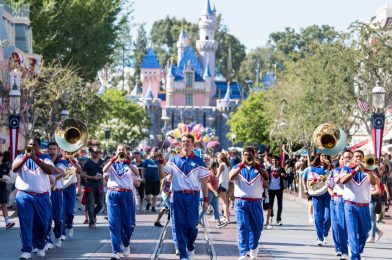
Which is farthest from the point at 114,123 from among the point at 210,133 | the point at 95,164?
the point at 95,164

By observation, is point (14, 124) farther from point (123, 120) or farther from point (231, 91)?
point (231, 91)

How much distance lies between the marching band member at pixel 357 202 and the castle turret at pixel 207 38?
5538 inches

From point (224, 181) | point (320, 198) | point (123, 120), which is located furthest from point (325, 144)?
point (123, 120)

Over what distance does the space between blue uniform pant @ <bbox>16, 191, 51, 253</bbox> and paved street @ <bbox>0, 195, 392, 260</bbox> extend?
0.64 meters

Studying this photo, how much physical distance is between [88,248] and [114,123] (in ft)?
300

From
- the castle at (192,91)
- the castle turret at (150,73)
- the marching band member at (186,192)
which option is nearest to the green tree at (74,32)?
the marching band member at (186,192)

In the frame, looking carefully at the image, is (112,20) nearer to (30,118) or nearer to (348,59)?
(30,118)

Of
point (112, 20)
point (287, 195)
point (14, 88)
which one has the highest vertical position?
point (112, 20)

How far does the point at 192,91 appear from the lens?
529 feet

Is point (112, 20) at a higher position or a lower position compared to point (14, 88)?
higher

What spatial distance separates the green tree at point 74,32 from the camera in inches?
2250

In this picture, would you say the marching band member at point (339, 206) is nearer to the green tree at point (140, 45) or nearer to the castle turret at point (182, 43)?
the castle turret at point (182, 43)

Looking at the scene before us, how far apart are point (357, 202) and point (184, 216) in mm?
2493

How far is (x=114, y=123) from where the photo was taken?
11012 centimetres
